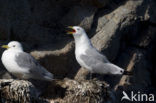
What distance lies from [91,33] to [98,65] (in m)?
1.25

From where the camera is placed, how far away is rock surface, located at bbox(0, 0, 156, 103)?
719 cm

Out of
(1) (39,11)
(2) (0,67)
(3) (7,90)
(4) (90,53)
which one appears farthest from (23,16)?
(3) (7,90)

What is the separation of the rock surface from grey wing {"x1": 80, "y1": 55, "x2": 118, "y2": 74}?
72 centimetres

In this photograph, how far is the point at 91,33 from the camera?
7.57 meters

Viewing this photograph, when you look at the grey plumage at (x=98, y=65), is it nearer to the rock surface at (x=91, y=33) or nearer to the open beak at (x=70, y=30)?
the open beak at (x=70, y=30)

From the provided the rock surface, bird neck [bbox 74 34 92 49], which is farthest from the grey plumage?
the rock surface

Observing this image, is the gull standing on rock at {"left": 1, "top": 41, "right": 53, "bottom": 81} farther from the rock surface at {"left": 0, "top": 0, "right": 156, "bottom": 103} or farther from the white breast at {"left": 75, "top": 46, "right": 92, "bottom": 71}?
the rock surface at {"left": 0, "top": 0, "right": 156, "bottom": 103}

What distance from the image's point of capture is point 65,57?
7.19 m

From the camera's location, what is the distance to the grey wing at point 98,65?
21.0 ft

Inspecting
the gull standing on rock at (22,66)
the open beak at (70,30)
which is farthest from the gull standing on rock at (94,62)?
the gull standing on rock at (22,66)

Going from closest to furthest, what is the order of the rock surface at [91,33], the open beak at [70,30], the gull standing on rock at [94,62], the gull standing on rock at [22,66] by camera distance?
1. the gull standing on rock at [22,66]
2. the gull standing on rock at [94,62]
3. the open beak at [70,30]
4. the rock surface at [91,33]

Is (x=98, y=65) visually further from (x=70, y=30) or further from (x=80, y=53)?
(x=70, y=30)

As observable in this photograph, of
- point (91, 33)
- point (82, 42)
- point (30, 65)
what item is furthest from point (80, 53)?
point (91, 33)

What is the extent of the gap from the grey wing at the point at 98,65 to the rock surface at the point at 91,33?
72 cm
